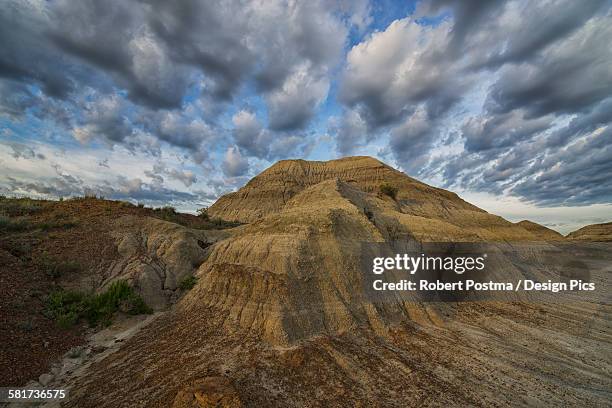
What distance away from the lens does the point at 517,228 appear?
1639 inches

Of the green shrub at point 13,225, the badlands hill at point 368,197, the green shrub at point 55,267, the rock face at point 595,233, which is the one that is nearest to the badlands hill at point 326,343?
the green shrub at point 55,267

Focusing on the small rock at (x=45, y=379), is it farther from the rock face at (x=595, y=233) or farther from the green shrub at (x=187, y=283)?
the rock face at (x=595, y=233)

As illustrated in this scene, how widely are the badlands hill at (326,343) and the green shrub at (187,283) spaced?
43cm

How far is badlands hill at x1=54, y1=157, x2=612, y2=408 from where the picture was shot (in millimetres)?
6707

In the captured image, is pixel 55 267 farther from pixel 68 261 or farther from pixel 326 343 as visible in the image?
pixel 326 343

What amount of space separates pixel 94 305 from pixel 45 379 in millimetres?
3996

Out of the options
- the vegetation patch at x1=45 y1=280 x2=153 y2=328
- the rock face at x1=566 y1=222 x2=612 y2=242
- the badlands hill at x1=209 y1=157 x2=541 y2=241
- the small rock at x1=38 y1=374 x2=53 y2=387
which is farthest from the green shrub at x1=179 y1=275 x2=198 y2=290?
the rock face at x1=566 y1=222 x2=612 y2=242

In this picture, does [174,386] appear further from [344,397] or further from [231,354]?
[344,397]

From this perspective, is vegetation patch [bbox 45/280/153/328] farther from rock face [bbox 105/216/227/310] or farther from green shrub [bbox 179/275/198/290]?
green shrub [bbox 179/275/198/290]

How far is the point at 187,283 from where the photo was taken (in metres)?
14.0

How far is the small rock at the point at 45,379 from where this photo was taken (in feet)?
24.8

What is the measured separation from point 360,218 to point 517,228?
131 feet

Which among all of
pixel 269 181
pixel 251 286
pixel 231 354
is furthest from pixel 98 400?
pixel 269 181

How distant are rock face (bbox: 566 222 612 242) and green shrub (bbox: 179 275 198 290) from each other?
275 feet
